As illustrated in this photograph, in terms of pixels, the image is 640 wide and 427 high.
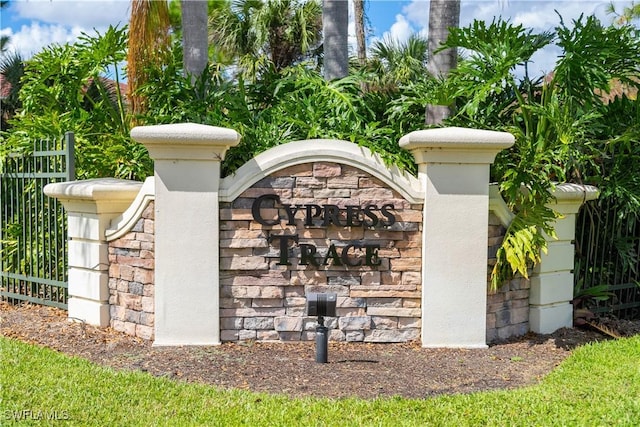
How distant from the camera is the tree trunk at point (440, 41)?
7078 mm

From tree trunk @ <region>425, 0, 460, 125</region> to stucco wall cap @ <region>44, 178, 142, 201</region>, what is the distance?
3.31 metres

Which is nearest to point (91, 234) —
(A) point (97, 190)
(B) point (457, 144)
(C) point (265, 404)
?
(A) point (97, 190)

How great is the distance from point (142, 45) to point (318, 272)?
188 inches

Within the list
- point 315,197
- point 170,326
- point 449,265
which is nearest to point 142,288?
point 170,326

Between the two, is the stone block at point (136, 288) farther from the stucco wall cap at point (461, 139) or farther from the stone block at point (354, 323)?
the stucco wall cap at point (461, 139)

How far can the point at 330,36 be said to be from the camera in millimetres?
7961

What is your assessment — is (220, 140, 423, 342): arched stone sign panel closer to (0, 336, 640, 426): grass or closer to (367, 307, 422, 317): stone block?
(367, 307, 422, 317): stone block

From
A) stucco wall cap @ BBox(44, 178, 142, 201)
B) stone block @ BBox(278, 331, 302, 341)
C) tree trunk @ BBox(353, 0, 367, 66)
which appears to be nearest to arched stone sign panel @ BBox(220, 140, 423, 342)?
stone block @ BBox(278, 331, 302, 341)

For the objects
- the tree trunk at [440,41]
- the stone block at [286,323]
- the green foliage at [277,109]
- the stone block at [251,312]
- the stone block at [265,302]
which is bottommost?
the stone block at [286,323]

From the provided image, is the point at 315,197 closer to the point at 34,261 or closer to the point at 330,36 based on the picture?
the point at 330,36

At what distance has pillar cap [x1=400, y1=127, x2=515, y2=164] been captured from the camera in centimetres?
576

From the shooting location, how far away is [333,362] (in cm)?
546

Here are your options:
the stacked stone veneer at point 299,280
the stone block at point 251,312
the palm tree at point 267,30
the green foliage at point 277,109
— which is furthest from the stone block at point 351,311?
the palm tree at point 267,30

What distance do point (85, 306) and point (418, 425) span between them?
4.03 m
